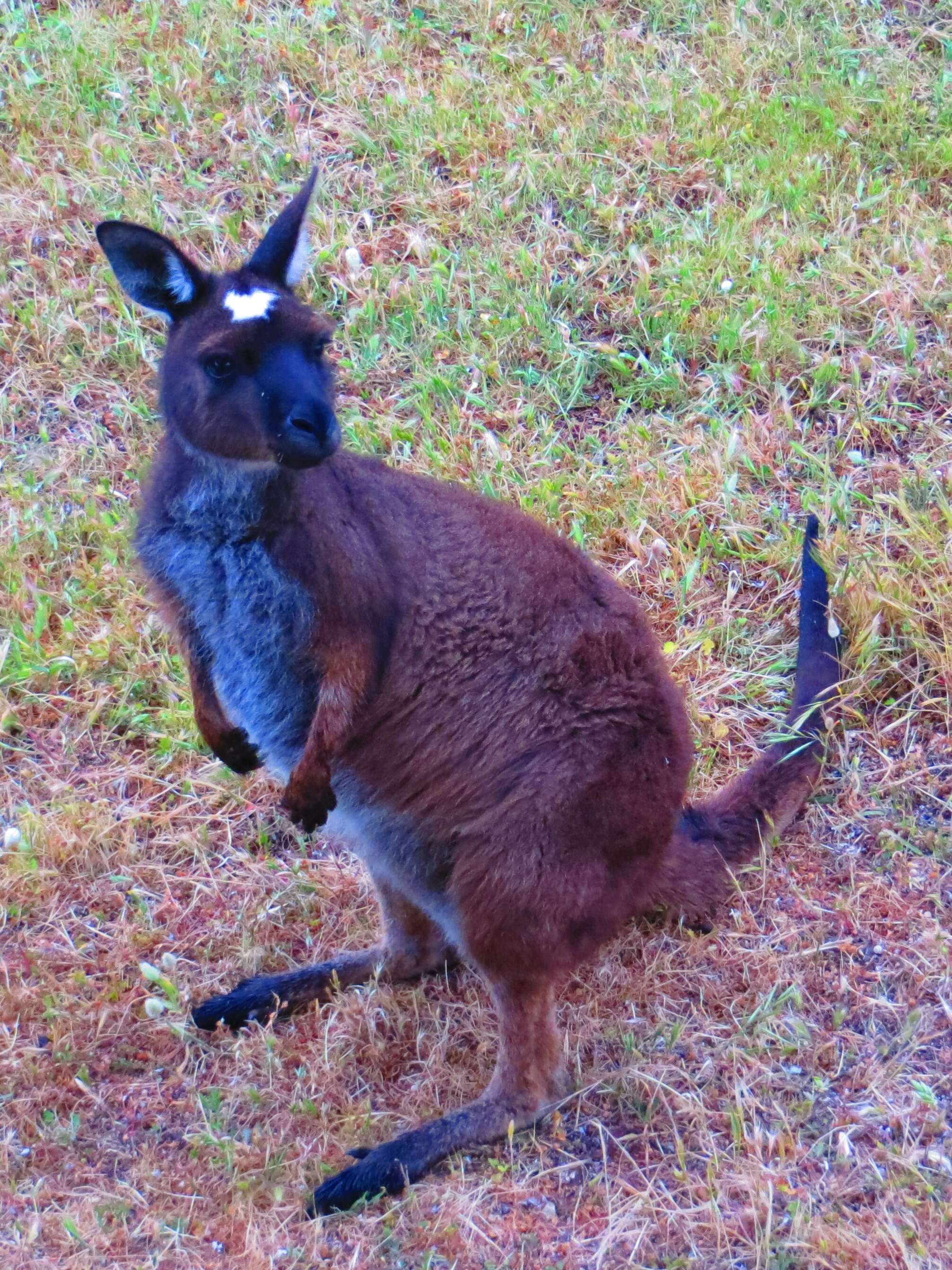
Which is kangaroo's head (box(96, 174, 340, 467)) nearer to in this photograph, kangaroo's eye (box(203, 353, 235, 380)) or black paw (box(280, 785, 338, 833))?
kangaroo's eye (box(203, 353, 235, 380))

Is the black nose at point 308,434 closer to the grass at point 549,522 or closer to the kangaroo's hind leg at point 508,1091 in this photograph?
the kangaroo's hind leg at point 508,1091

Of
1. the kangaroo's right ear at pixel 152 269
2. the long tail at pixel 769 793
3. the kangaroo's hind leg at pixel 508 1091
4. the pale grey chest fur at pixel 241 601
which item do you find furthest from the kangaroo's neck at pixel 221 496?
the long tail at pixel 769 793

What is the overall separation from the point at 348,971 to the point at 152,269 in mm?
1992

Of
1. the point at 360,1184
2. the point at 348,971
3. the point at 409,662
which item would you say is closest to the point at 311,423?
the point at 409,662

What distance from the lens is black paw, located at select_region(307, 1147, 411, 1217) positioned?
3094 mm

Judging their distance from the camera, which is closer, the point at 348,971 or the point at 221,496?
the point at 221,496

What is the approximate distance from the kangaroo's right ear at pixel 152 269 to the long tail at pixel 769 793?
188 cm

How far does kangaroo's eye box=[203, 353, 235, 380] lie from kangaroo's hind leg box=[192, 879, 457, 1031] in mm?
1474

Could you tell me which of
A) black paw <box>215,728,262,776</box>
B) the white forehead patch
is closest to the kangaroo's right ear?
the white forehead patch

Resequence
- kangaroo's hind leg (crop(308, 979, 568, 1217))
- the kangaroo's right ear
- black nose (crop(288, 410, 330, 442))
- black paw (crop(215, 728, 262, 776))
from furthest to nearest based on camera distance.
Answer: black paw (crop(215, 728, 262, 776)), kangaroo's hind leg (crop(308, 979, 568, 1217)), the kangaroo's right ear, black nose (crop(288, 410, 330, 442))

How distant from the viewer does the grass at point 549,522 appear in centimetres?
312

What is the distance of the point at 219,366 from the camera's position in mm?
3059

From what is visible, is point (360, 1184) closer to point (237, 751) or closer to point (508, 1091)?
point (508, 1091)

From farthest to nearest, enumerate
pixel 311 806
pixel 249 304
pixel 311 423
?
pixel 311 806
pixel 249 304
pixel 311 423
